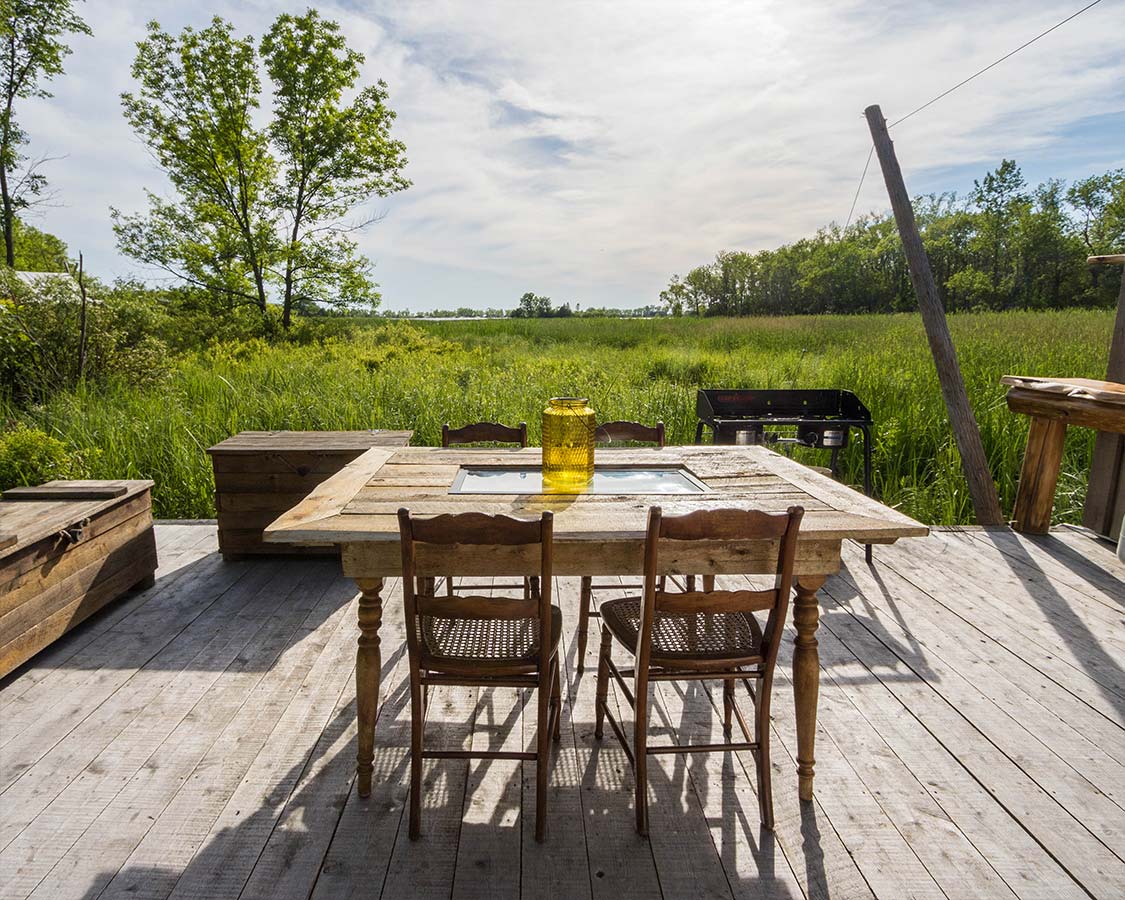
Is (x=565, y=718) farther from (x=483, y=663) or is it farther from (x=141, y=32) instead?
(x=141, y=32)

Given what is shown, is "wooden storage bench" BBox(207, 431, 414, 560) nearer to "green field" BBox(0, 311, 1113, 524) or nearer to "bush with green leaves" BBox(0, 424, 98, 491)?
"bush with green leaves" BBox(0, 424, 98, 491)

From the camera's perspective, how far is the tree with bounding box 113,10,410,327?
16.6 metres

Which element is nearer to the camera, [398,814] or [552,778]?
[398,814]

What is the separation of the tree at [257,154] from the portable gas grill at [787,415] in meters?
16.9

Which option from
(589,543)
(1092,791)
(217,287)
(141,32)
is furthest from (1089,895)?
(141,32)

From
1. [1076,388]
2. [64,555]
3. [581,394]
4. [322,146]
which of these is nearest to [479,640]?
[64,555]

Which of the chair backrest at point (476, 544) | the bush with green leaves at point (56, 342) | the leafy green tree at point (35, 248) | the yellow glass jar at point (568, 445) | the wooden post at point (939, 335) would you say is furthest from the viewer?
the leafy green tree at point (35, 248)

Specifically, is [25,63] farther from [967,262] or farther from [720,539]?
[967,262]

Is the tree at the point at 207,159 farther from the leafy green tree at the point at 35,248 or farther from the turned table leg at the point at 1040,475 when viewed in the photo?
the turned table leg at the point at 1040,475

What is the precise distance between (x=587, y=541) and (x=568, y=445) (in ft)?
1.59

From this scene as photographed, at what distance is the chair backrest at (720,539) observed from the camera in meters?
1.55

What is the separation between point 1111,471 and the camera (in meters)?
4.28

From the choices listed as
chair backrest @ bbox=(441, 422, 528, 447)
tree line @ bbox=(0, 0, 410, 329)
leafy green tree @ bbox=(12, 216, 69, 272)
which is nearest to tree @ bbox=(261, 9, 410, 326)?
tree line @ bbox=(0, 0, 410, 329)

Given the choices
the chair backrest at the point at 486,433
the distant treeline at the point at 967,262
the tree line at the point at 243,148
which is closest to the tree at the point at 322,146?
the tree line at the point at 243,148
